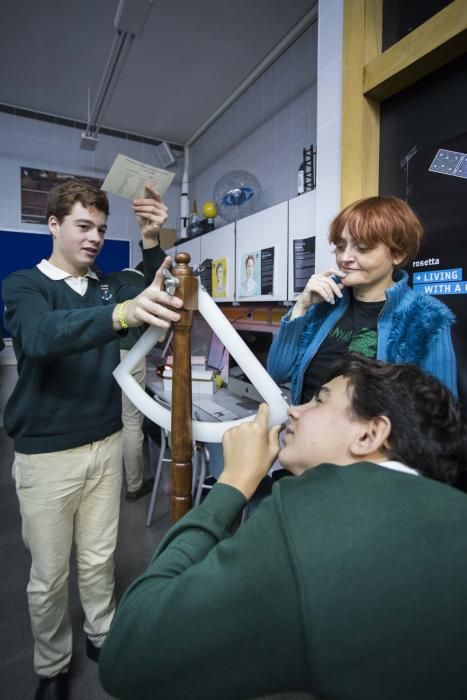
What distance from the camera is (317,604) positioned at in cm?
39

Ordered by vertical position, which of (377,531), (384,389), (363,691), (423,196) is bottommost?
(363,691)

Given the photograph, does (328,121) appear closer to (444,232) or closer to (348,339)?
(444,232)

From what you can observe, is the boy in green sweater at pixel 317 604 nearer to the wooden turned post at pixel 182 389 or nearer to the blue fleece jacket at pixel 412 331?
the wooden turned post at pixel 182 389

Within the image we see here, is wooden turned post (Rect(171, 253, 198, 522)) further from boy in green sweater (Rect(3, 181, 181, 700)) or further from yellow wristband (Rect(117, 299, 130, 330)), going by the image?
boy in green sweater (Rect(3, 181, 181, 700))

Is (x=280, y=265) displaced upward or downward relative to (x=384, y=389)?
upward

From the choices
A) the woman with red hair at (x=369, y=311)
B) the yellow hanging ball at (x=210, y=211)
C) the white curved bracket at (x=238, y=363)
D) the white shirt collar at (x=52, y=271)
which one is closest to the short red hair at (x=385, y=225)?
the woman with red hair at (x=369, y=311)

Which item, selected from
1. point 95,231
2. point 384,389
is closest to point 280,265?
point 95,231

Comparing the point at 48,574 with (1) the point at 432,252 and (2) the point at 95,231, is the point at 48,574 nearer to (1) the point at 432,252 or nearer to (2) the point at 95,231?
(2) the point at 95,231

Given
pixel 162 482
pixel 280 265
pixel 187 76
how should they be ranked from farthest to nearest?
pixel 187 76
pixel 162 482
pixel 280 265

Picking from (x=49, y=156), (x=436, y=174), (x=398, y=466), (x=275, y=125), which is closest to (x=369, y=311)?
(x=398, y=466)

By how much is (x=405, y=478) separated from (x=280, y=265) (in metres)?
1.62

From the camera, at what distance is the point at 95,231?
119 cm

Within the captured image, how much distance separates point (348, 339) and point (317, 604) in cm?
72

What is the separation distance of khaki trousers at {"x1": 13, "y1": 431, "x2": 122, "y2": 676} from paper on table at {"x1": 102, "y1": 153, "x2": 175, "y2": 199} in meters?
0.79
